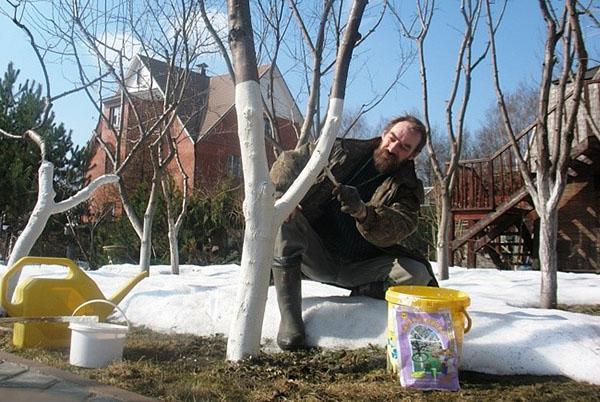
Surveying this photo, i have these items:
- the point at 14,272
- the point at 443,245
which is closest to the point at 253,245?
the point at 14,272

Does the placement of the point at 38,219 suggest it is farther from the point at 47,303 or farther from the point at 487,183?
the point at 487,183

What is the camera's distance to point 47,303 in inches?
112

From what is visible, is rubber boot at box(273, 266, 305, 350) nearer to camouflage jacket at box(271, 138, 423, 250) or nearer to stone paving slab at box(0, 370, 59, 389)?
camouflage jacket at box(271, 138, 423, 250)

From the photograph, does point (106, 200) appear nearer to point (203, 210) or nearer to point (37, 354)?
point (203, 210)

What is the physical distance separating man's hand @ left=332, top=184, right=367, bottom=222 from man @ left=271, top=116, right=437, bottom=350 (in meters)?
0.05

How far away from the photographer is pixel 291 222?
8.93 feet

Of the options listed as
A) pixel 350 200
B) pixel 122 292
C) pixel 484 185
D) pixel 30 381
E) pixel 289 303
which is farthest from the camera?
pixel 484 185

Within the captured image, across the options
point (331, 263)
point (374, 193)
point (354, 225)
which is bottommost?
point (331, 263)

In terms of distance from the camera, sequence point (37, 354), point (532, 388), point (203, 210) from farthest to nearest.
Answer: point (203, 210) → point (37, 354) → point (532, 388)

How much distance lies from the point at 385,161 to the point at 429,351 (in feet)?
3.80

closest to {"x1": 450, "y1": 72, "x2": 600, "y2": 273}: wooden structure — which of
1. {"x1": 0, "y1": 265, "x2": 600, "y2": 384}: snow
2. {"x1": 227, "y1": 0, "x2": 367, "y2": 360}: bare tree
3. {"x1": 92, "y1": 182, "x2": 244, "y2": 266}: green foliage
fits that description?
{"x1": 92, "y1": 182, "x2": 244, "y2": 266}: green foliage

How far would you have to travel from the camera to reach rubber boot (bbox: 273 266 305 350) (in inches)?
105

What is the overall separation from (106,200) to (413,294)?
15.0m

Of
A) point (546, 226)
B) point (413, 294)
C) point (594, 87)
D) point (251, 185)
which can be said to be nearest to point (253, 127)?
point (251, 185)
